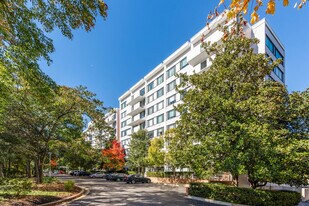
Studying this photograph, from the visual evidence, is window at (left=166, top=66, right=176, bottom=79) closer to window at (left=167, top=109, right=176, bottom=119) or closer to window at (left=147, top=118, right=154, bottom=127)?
window at (left=167, top=109, right=176, bottom=119)

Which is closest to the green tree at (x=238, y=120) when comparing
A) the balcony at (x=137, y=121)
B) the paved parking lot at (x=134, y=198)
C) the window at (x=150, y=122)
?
the paved parking lot at (x=134, y=198)

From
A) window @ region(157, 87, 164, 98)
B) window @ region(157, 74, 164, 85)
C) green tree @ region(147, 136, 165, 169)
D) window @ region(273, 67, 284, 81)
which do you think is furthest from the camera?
window @ region(157, 74, 164, 85)

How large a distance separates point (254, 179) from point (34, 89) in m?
14.1

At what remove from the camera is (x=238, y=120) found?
15.7 metres

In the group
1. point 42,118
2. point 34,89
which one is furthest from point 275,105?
point 42,118

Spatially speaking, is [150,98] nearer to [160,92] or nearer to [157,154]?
[160,92]

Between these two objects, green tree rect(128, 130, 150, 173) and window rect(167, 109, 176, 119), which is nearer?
window rect(167, 109, 176, 119)

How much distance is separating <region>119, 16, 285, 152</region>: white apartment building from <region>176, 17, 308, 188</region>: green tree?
21.5 feet

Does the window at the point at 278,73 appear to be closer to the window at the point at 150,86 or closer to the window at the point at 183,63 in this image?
the window at the point at 183,63

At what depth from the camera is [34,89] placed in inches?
384

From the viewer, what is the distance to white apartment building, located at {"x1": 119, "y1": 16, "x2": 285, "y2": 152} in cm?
3188

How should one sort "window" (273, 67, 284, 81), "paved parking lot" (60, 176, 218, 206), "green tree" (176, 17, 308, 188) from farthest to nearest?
"window" (273, 67, 284, 81)
"paved parking lot" (60, 176, 218, 206)
"green tree" (176, 17, 308, 188)

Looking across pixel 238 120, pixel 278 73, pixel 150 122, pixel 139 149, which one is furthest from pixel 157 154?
pixel 238 120

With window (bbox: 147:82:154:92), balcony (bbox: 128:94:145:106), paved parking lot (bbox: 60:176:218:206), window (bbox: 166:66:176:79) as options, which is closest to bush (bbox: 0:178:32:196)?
paved parking lot (bbox: 60:176:218:206)
